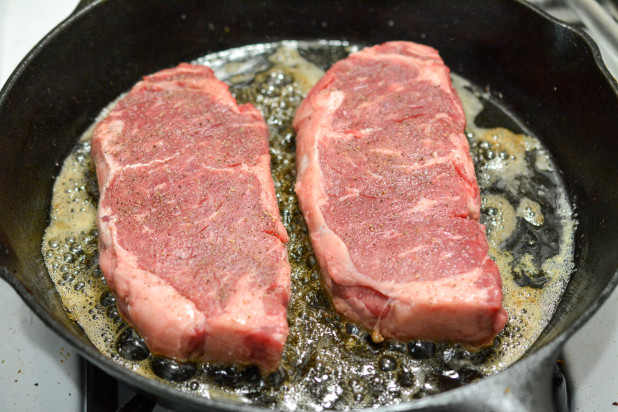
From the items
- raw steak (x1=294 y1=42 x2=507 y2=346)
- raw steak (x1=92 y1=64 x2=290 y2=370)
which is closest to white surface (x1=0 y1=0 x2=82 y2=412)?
raw steak (x1=92 y1=64 x2=290 y2=370)

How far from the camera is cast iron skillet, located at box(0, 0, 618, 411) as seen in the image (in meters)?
2.60

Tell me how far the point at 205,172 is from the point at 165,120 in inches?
16.0

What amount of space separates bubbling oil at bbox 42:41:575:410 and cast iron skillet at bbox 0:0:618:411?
Result: 0.28ft

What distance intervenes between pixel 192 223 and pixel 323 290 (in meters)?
0.64

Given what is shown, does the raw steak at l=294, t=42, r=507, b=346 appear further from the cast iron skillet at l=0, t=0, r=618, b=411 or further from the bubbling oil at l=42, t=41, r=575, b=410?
the cast iron skillet at l=0, t=0, r=618, b=411

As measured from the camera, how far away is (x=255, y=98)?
339cm

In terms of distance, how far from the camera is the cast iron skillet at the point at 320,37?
260 centimetres

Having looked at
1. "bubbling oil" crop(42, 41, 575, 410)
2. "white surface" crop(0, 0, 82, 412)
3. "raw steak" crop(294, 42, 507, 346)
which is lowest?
"white surface" crop(0, 0, 82, 412)

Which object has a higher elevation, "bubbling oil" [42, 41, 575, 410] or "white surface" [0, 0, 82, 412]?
"bubbling oil" [42, 41, 575, 410]

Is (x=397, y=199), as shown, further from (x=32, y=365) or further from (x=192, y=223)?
(x=32, y=365)

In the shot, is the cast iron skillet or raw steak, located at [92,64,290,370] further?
the cast iron skillet

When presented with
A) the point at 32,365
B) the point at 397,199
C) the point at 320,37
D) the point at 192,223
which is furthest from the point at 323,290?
the point at 320,37

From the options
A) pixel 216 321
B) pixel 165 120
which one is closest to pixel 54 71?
pixel 165 120

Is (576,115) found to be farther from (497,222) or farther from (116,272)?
(116,272)
